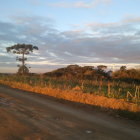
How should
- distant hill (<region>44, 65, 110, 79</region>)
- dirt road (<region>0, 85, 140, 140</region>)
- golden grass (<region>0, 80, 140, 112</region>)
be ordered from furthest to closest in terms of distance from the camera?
distant hill (<region>44, 65, 110, 79</region>), golden grass (<region>0, 80, 140, 112</region>), dirt road (<region>0, 85, 140, 140</region>)

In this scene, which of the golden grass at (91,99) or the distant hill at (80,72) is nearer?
the golden grass at (91,99)

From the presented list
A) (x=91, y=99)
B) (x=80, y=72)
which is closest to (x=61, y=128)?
(x=91, y=99)

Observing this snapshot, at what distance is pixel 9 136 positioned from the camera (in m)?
6.92

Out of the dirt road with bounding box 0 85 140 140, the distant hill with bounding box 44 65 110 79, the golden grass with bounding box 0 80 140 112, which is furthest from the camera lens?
the distant hill with bounding box 44 65 110 79

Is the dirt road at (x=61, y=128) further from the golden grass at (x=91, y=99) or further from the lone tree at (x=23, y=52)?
the lone tree at (x=23, y=52)

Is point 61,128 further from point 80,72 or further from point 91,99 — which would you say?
point 80,72

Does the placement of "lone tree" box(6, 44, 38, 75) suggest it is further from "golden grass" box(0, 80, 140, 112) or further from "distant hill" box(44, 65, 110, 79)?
"golden grass" box(0, 80, 140, 112)

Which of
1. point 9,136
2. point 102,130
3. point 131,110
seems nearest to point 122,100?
point 131,110

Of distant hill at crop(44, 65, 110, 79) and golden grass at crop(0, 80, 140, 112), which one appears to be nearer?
golden grass at crop(0, 80, 140, 112)

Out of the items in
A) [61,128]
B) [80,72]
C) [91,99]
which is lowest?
[61,128]

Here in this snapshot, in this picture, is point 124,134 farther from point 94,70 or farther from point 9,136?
point 94,70

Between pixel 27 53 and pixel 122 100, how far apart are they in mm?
50311

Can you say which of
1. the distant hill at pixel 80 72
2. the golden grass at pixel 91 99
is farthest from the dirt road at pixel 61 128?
the distant hill at pixel 80 72

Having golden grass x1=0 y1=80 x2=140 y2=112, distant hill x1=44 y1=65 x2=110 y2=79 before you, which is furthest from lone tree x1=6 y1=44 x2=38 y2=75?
golden grass x1=0 y1=80 x2=140 y2=112
